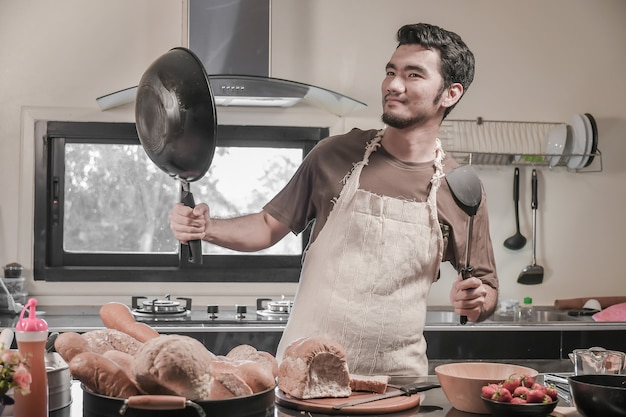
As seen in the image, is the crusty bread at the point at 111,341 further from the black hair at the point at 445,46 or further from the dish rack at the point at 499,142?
the dish rack at the point at 499,142

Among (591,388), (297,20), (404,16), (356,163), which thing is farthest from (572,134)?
(591,388)

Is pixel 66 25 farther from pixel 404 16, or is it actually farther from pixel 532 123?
pixel 532 123

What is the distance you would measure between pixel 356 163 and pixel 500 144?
166 centimetres

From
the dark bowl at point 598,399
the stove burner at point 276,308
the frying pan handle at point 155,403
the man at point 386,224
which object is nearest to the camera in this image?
the frying pan handle at point 155,403

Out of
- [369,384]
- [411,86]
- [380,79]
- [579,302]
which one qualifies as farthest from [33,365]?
[579,302]

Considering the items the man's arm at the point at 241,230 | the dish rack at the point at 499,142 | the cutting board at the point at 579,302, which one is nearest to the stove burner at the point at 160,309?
the man's arm at the point at 241,230

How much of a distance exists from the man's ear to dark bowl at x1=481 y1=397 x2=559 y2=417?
1.03 metres

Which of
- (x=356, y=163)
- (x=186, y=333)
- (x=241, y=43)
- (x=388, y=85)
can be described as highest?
(x=241, y=43)

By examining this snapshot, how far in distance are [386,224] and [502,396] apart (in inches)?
30.6

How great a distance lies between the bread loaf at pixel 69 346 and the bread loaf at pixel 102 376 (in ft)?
0.29

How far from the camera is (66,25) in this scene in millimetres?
3490

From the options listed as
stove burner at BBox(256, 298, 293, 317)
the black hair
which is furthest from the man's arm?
stove burner at BBox(256, 298, 293, 317)

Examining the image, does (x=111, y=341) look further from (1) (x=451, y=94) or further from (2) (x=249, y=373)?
(1) (x=451, y=94)

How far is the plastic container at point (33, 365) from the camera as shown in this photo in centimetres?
124
